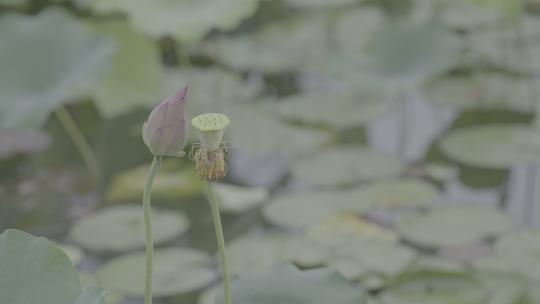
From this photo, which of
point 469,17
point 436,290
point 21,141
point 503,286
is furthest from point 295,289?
point 469,17

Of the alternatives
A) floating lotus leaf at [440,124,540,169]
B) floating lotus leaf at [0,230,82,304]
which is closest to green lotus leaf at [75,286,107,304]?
floating lotus leaf at [0,230,82,304]

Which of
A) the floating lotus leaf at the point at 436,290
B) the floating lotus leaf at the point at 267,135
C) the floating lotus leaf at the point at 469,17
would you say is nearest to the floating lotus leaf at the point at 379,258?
the floating lotus leaf at the point at 436,290

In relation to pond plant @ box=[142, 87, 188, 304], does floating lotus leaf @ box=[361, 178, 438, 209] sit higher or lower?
lower

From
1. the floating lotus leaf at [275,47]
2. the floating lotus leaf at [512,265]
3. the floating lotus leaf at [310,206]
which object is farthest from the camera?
the floating lotus leaf at [275,47]

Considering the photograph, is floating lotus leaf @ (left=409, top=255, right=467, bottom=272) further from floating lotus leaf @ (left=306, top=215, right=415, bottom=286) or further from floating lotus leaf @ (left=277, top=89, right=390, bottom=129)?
floating lotus leaf @ (left=277, top=89, right=390, bottom=129)

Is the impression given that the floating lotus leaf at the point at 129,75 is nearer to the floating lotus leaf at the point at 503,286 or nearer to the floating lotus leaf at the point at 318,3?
the floating lotus leaf at the point at 318,3

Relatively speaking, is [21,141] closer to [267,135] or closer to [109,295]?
[267,135]
